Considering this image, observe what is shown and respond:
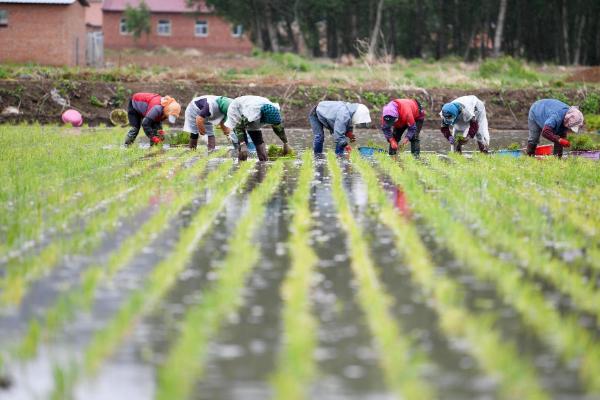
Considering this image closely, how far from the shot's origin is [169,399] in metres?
4.42

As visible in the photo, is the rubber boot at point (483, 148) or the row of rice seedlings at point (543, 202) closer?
the row of rice seedlings at point (543, 202)

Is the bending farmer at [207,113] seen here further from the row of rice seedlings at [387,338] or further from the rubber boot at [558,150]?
the row of rice seedlings at [387,338]

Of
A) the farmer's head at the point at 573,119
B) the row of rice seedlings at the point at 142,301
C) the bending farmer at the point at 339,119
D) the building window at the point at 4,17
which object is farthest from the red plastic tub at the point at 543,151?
the building window at the point at 4,17

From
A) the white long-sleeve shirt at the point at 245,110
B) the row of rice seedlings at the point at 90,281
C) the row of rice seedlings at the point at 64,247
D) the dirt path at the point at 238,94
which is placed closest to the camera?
the row of rice seedlings at the point at 90,281

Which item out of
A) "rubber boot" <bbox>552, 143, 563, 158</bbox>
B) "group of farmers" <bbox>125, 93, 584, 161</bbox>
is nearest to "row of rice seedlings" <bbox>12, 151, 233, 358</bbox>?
"group of farmers" <bbox>125, 93, 584, 161</bbox>

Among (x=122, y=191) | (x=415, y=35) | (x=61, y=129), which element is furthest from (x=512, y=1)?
(x=122, y=191)

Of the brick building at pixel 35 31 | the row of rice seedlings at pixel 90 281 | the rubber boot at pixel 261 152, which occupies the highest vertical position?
the brick building at pixel 35 31

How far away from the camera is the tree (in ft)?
218

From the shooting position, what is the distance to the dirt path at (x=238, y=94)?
2888 centimetres

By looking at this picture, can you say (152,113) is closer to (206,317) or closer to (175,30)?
(206,317)

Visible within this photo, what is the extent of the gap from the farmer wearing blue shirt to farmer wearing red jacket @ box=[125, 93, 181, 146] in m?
5.79

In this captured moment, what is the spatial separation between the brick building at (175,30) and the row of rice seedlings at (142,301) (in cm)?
6044

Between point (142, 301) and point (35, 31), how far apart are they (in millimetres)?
37279

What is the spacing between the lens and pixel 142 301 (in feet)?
20.2
